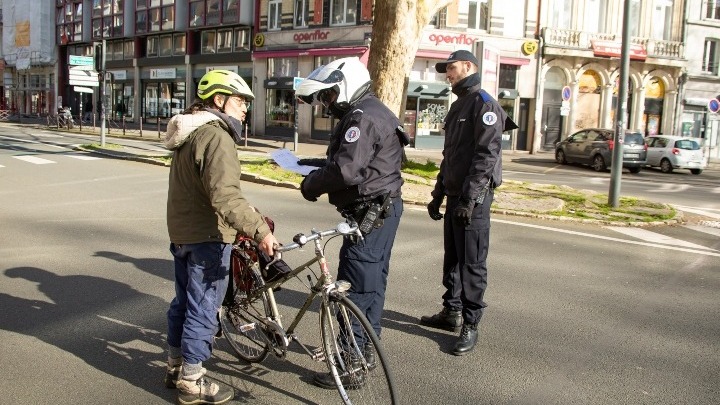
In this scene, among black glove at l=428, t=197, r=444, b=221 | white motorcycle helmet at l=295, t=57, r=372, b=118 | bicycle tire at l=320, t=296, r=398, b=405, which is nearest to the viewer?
bicycle tire at l=320, t=296, r=398, b=405

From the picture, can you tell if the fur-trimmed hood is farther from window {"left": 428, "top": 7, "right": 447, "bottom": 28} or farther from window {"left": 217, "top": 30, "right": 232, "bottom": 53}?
window {"left": 217, "top": 30, "right": 232, "bottom": 53}

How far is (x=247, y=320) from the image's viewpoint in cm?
430

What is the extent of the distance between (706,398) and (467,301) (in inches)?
62.7

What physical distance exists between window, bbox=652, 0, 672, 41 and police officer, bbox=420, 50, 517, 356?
3300 centimetres

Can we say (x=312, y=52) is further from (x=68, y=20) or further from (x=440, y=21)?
(x=68, y=20)

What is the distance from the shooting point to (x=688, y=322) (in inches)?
220

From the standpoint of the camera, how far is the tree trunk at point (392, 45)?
15.8 m

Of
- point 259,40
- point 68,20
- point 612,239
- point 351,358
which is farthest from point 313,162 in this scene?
point 68,20

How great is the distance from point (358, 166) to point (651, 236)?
7.49 metres

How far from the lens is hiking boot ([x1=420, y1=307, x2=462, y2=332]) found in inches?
204

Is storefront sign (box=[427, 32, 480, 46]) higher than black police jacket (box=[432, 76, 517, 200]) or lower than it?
higher

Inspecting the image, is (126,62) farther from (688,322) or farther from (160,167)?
(688,322)

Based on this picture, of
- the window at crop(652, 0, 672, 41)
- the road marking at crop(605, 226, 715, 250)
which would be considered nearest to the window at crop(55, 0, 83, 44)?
the window at crop(652, 0, 672, 41)

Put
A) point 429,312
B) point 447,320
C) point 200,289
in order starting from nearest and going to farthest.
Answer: point 200,289, point 447,320, point 429,312
